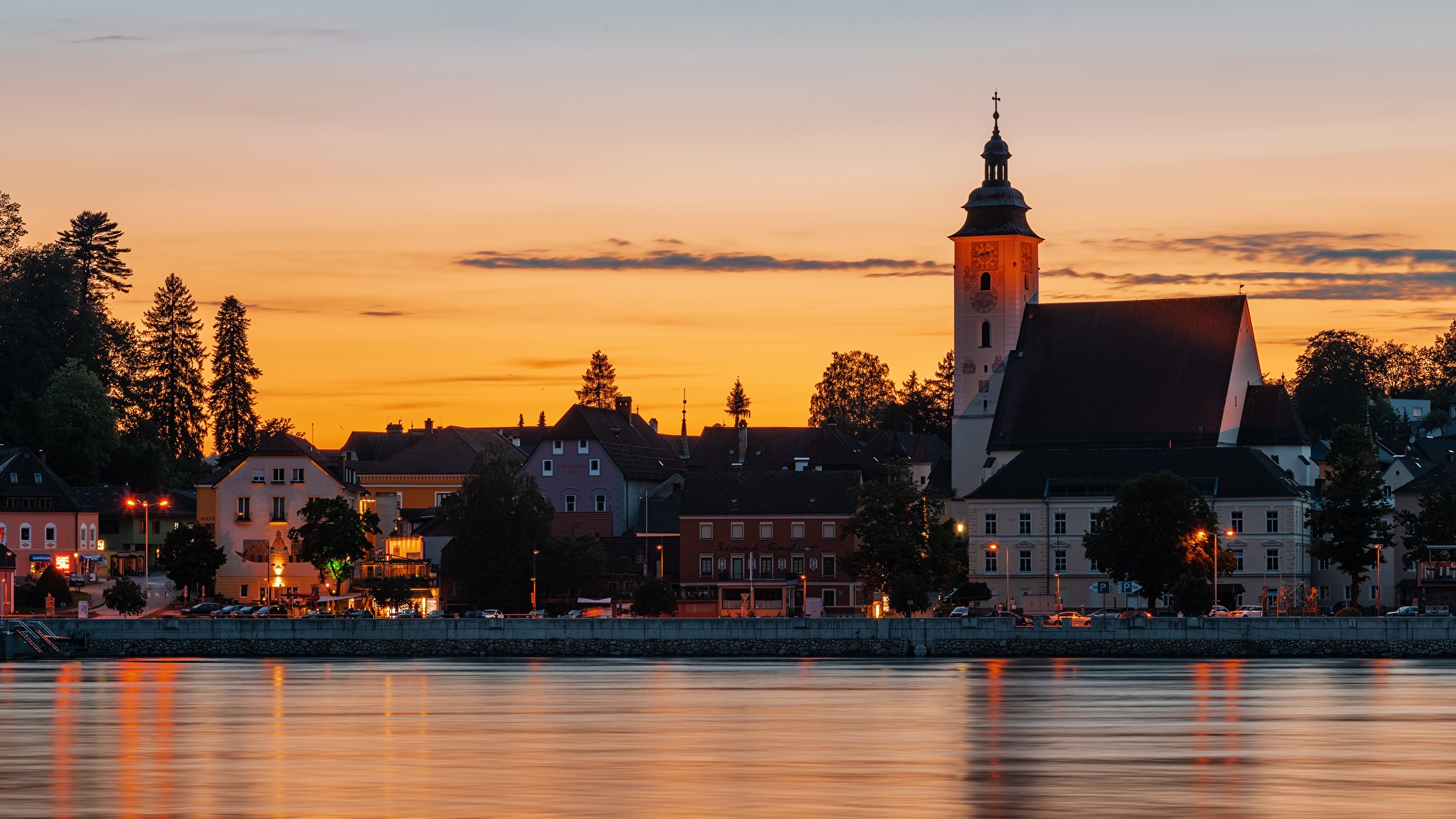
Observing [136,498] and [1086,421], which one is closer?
[1086,421]

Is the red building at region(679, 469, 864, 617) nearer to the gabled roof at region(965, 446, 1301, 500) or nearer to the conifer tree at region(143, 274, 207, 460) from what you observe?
the gabled roof at region(965, 446, 1301, 500)

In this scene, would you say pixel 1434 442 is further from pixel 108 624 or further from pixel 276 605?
pixel 108 624

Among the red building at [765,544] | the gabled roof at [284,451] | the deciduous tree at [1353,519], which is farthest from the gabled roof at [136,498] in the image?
the deciduous tree at [1353,519]

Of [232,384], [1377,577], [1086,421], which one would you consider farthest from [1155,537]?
[232,384]

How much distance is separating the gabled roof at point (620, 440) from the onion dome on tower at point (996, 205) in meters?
25.2

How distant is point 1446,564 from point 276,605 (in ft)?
193

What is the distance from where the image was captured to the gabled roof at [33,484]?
12450 centimetres

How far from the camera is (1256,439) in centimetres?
12344

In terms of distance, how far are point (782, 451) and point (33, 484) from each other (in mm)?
55575

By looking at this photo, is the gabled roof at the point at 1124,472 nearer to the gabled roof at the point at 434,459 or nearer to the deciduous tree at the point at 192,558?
the deciduous tree at the point at 192,558

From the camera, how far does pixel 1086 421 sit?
12569cm

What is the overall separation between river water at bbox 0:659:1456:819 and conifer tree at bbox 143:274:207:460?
319 feet

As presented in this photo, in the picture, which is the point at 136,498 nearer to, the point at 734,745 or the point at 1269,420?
the point at 1269,420

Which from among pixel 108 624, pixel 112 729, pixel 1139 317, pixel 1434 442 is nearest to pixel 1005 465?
pixel 1139 317
